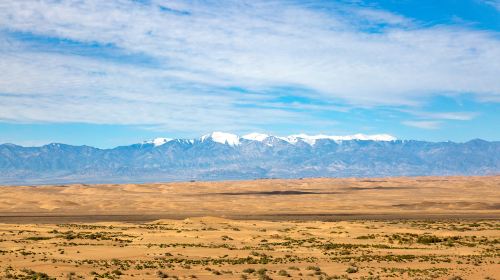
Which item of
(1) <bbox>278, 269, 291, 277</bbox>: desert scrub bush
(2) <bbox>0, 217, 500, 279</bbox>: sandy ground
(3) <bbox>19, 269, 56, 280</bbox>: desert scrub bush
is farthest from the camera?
(2) <bbox>0, 217, 500, 279</bbox>: sandy ground

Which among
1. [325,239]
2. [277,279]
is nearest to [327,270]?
[277,279]

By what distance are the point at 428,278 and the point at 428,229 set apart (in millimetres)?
31961

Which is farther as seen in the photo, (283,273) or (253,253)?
(253,253)

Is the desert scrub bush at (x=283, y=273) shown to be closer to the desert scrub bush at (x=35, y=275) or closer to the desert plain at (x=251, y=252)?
the desert plain at (x=251, y=252)

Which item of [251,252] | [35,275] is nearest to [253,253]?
[251,252]

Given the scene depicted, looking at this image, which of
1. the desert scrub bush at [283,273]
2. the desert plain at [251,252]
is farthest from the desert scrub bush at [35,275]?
the desert scrub bush at [283,273]

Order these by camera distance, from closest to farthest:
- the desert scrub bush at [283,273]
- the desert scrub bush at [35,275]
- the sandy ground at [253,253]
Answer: the desert scrub bush at [35,275] → the desert scrub bush at [283,273] → the sandy ground at [253,253]

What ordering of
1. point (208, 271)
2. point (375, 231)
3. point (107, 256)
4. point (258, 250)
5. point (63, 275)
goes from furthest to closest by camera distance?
point (375, 231) < point (258, 250) < point (107, 256) < point (208, 271) < point (63, 275)

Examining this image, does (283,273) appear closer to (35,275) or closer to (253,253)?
(253,253)

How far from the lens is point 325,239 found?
167 ft

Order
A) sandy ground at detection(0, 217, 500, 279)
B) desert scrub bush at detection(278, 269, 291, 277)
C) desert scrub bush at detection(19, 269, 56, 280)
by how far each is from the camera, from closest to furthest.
→ 1. desert scrub bush at detection(19, 269, 56, 280)
2. desert scrub bush at detection(278, 269, 291, 277)
3. sandy ground at detection(0, 217, 500, 279)

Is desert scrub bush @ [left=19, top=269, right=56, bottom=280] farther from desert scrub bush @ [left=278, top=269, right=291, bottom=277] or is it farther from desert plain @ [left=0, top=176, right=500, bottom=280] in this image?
desert scrub bush @ [left=278, top=269, right=291, bottom=277]

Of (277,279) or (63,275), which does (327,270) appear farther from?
(63,275)

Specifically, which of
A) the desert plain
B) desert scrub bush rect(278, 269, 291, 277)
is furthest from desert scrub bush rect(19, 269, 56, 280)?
desert scrub bush rect(278, 269, 291, 277)
